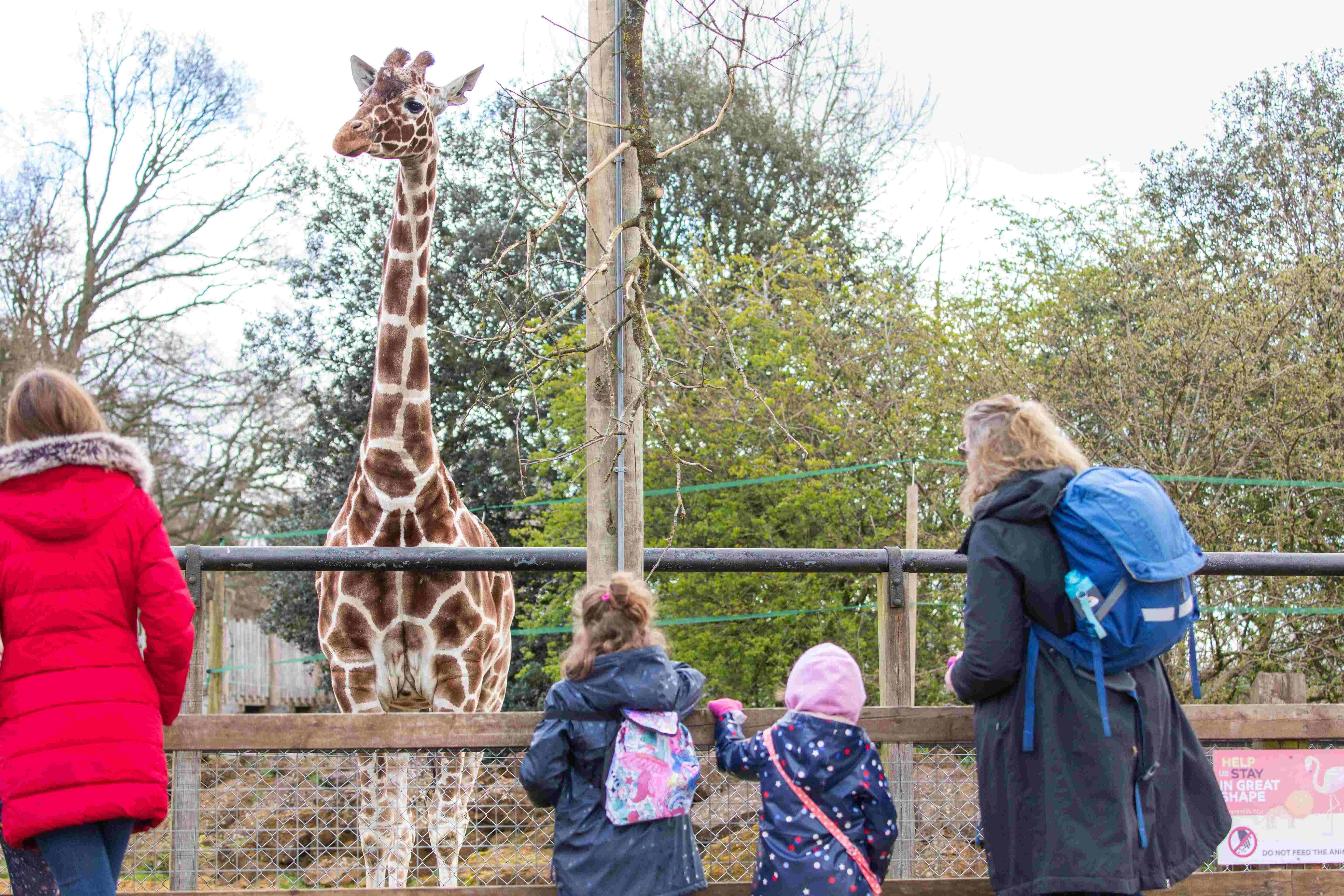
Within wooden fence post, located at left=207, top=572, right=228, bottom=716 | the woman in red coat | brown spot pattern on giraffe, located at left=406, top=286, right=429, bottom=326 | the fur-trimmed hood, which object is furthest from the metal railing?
wooden fence post, located at left=207, top=572, right=228, bottom=716

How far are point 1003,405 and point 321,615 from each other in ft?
11.2

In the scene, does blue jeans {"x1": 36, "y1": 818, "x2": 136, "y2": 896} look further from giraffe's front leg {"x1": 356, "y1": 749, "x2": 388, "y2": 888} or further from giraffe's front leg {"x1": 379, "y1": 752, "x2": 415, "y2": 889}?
giraffe's front leg {"x1": 379, "y1": 752, "x2": 415, "y2": 889}

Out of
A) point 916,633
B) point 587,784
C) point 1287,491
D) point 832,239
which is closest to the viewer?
point 587,784

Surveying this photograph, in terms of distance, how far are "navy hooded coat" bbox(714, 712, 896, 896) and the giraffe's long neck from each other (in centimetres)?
264

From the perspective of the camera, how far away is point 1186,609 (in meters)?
2.94

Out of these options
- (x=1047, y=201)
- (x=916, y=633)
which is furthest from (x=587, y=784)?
(x=1047, y=201)

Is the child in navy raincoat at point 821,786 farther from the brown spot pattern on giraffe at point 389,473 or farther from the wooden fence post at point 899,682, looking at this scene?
the brown spot pattern on giraffe at point 389,473

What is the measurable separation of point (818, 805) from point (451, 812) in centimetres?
254

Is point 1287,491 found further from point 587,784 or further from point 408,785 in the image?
point 587,784

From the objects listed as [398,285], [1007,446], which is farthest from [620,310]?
[398,285]

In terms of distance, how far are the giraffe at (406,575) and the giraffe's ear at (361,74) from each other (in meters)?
0.19

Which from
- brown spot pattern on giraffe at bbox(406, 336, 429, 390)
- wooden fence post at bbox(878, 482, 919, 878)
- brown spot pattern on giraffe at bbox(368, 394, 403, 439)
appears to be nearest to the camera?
wooden fence post at bbox(878, 482, 919, 878)

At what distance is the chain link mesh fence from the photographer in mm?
3883

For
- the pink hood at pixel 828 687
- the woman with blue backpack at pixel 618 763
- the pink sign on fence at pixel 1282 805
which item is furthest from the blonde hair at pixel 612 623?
the pink sign on fence at pixel 1282 805
